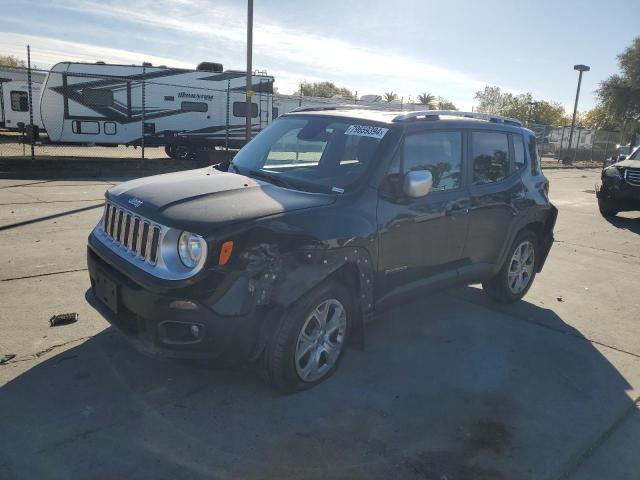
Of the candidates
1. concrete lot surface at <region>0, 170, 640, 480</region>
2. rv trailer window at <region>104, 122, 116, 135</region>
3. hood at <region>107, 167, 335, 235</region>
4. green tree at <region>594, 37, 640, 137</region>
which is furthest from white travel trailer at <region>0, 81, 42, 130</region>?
green tree at <region>594, 37, 640, 137</region>

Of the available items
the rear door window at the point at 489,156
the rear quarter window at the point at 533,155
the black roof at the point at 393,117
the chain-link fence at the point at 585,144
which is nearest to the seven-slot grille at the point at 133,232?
the black roof at the point at 393,117

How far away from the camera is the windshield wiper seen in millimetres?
3837

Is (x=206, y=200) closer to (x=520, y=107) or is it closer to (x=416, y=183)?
(x=416, y=183)

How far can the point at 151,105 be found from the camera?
59.0 feet

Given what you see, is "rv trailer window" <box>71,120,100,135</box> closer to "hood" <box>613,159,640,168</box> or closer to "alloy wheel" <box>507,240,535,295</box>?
"hood" <box>613,159,640,168</box>

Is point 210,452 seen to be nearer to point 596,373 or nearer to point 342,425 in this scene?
point 342,425

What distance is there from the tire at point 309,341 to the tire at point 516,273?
2.30 metres

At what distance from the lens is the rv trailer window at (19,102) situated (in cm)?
2350

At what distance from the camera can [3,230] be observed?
7.02m

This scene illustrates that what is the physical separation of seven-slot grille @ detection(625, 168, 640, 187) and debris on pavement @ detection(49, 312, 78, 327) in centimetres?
A: 1049

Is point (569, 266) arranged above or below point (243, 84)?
below

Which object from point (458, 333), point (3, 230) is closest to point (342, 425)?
point (458, 333)

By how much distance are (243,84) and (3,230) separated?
45.5 feet

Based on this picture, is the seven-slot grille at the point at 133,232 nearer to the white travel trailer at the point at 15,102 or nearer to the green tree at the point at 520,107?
the white travel trailer at the point at 15,102
